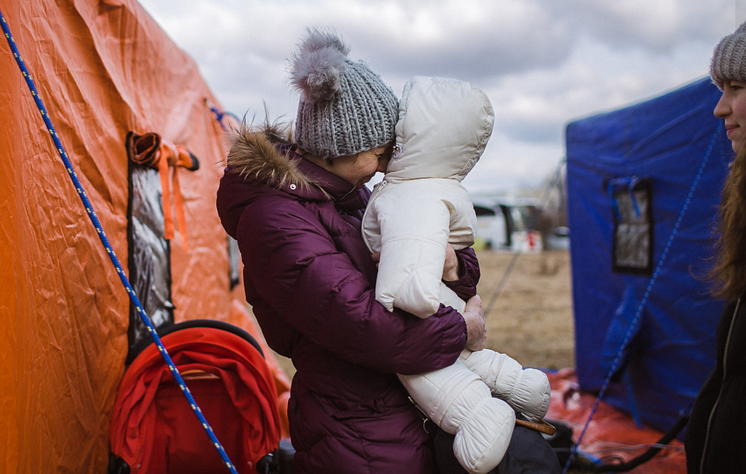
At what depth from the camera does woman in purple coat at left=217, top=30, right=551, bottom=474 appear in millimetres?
1077

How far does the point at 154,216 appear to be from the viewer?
2445mm

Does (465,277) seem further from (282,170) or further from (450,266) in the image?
(282,170)

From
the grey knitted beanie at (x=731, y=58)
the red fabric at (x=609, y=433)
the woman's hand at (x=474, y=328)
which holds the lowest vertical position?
the red fabric at (x=609, y=433)

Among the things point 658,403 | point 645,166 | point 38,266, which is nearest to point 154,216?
point 38,266

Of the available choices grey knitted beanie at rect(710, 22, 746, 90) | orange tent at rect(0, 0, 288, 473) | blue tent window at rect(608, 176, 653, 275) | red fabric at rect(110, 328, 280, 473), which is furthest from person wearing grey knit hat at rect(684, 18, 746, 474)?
orange tent at rect(0, 0, 288, 473)

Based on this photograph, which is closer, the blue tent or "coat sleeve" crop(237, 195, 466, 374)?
"coat sleeve" crop(237, 195, 466, 374)

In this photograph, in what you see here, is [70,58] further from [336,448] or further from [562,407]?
[562,407]

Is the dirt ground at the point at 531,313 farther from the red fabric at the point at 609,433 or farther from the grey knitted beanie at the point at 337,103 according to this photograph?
the grey knitted beanie at the point at 337,103

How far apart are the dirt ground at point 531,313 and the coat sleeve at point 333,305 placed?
3.43 meters

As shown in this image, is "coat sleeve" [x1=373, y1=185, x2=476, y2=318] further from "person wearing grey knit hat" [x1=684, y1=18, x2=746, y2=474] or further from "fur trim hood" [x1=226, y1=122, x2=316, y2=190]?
"person wearing grey knit hat" [x1=684, y1=18, x2=746, y2=474]

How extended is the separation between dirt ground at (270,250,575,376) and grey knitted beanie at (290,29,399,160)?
3442 mm

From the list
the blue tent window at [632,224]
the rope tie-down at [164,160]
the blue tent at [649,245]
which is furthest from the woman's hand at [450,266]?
the blue tent window at [632,224]

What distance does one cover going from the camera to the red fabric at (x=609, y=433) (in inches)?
107

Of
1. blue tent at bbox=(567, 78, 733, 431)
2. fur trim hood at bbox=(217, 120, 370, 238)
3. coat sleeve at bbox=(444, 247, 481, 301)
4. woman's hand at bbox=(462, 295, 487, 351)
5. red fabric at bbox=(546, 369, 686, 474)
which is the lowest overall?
red fabric at bbox=(546, 369, 686, 474)
